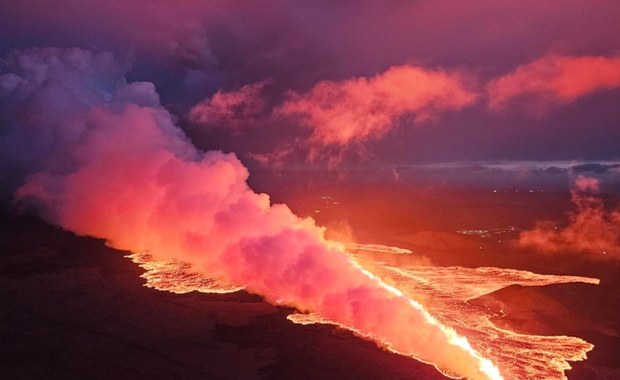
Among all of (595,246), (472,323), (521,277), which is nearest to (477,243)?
(595,246)

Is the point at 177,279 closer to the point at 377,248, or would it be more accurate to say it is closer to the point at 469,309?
the point at 469,309

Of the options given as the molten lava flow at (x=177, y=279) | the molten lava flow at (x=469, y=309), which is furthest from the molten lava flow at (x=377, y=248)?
the molten lava flow at (x=177, y=279)

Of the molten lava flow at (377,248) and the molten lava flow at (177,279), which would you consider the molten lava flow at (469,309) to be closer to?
the molten lava flow at (177,279)

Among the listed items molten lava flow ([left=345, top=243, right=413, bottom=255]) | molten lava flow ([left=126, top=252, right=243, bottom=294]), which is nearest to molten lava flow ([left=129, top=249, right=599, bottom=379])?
molten lava flow ([left=126, top=252, right=243, bottom=294])

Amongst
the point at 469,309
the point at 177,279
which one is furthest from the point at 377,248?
the point at 177,279

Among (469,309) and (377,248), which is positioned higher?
(377,248)

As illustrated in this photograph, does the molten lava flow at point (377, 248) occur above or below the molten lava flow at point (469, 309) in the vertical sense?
above

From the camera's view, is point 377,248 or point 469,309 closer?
point 469,309

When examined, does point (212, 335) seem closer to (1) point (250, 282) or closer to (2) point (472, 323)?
(1) point (250, 282)

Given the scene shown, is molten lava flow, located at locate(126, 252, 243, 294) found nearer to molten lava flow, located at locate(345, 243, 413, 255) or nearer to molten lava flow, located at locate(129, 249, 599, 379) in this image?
molten lava flow, located at locate(129, 249, 599, 379)
